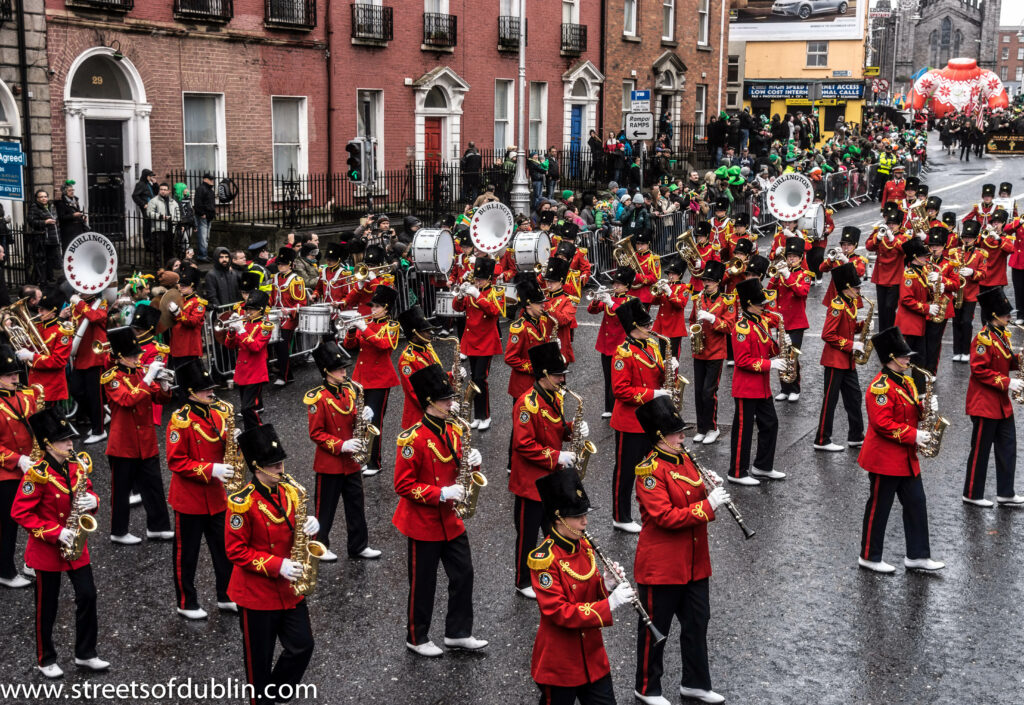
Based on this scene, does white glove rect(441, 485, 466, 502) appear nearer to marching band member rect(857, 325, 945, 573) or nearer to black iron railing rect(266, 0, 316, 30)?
marching band member rect(857, 325, 945, 573)

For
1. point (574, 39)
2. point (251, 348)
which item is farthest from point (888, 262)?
point (574, 39)

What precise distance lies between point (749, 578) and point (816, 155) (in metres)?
30.6

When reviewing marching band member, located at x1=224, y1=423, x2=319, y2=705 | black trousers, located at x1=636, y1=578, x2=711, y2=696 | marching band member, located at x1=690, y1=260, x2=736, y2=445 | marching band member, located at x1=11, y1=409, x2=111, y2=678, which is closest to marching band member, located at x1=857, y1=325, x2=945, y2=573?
black trousers, located at x1=636, y1=578, x2=711, y2=696

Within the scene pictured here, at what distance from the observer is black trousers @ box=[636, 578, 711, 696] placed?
781cm

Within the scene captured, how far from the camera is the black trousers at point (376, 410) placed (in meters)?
12.7

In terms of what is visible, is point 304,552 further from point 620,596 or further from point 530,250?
point 530,250

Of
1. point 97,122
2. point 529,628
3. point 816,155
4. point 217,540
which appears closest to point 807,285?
point 529,628

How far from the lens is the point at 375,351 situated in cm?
1273

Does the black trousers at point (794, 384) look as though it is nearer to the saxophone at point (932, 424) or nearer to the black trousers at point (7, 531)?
the saxophone at point (932, 424)

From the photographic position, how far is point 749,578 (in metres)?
9.84

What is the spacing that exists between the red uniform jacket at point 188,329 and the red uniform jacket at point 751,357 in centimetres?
642

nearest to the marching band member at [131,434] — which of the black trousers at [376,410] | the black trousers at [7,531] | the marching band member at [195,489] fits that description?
the black trousers at [7,531]

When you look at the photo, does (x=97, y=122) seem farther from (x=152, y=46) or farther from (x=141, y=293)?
(x=141, y=293)

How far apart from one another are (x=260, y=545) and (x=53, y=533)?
1.59 metres
